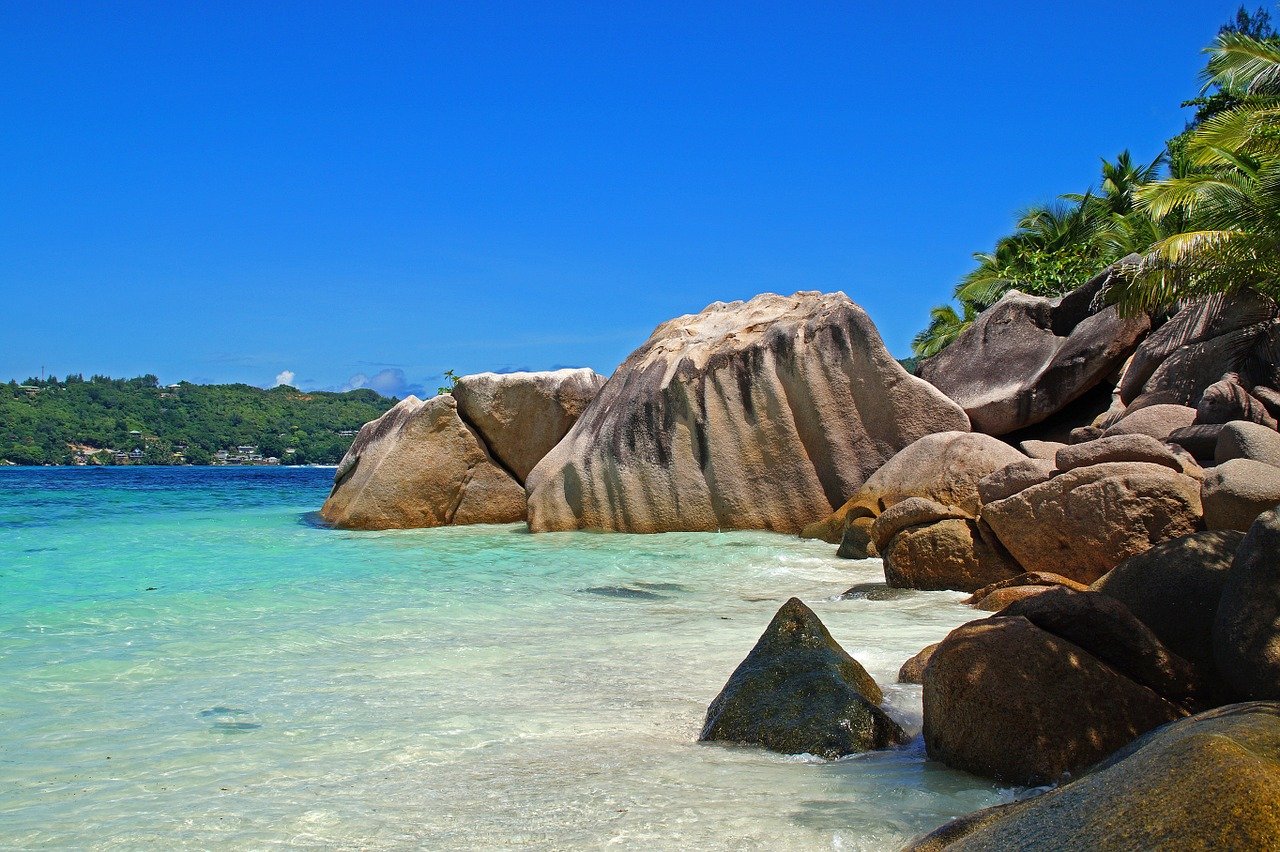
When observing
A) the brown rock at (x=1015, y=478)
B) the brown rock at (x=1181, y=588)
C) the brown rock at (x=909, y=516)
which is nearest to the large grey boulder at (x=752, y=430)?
the brown rock at (x=909, y=516)

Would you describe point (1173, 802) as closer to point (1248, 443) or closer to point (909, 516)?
point (909, 516)

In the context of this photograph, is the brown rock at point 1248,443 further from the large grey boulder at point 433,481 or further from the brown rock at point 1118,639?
the large grey boulder at point 433,481

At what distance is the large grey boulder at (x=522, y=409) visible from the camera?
1764cm

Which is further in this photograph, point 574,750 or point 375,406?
point 375,406

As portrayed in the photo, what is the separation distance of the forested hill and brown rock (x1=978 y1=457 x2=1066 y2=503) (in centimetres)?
6583

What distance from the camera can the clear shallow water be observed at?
367 centimetres

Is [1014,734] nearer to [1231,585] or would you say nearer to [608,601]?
[1231,585]

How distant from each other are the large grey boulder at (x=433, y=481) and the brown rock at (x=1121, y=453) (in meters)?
10.8

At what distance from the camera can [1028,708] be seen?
403cm

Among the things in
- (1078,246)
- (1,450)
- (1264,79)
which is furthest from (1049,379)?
(1,450)

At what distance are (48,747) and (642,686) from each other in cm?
295

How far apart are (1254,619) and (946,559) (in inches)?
202

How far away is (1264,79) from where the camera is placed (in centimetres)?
1477

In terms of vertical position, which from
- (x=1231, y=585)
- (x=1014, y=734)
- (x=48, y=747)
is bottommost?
(x=48, y=747)
